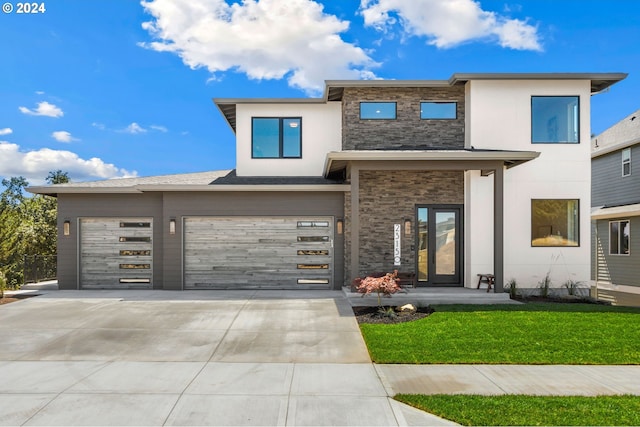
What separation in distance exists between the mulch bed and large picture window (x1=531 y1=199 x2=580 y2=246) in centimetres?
524

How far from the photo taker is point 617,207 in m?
16.7

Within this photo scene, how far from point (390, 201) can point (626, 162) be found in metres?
11.8

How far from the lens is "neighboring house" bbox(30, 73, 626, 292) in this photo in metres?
12.4

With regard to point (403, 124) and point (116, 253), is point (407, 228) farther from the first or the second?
point (116, 253)

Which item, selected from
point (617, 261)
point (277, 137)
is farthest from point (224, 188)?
point (617, 261)

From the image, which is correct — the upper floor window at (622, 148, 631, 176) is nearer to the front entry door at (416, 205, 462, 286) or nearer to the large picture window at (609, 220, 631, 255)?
the large picture window at (609, 220, 631, 255)

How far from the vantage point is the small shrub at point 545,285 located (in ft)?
38.8

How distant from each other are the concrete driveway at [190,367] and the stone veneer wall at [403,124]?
222 inches

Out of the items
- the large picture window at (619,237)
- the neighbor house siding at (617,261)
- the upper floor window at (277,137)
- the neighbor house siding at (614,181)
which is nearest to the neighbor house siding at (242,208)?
the upper floor window at (277,137)

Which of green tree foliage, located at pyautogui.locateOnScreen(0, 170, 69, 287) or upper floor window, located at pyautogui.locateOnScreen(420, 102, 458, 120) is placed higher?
upper floor window, located at pyautogui.locateOnScreen(420, 102, 458, 120)

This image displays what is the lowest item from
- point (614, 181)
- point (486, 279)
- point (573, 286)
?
point (573, 286)

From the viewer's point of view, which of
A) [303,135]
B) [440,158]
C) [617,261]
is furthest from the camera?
[617,261]

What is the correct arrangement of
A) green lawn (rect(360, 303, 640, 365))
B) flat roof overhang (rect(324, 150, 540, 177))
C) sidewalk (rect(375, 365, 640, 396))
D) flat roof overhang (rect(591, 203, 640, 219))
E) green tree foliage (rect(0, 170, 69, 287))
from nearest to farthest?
sidewalk (rect(375, 365, 640, 396)), green lawn (rect(360, 303, 640, 365)), flat roof overhang (rect(324, 150, 540, 177)), flat roof overhang (rect(591, 203, 640, 219)), green tree foliage (rect(0, 170, 69, 287))

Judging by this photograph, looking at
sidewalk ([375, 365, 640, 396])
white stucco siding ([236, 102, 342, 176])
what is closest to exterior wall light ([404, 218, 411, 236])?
white stucco siding ([236, 102, 342, 176])
